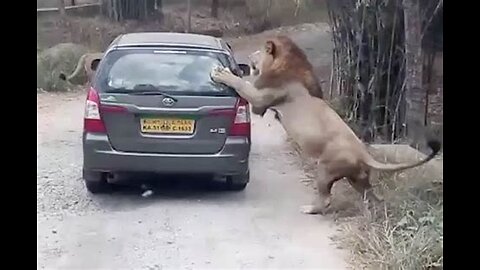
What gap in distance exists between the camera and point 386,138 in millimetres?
8594

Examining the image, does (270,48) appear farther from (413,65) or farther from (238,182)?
(413,65)

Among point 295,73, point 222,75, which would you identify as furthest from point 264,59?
point 222,75

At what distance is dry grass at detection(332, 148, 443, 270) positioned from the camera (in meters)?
5.00

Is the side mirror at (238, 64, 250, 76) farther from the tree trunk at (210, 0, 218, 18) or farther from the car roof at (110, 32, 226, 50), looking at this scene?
the tree trunk at (210, 0, 218, 18)

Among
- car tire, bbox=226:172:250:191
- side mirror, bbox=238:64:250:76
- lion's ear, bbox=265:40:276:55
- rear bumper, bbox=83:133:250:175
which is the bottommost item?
car tire, bbox=226:172:250:191

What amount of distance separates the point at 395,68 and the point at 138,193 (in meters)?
3.08

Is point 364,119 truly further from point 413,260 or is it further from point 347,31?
point 413,260

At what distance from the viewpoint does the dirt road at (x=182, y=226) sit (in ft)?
18.1

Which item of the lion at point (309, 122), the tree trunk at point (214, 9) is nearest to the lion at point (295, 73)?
the lion at point (309, 122)

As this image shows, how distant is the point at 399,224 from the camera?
548 centimetres

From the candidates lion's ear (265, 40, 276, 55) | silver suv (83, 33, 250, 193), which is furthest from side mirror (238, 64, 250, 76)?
silver suv (83, 33, 250, 193)

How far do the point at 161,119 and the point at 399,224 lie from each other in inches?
76.6

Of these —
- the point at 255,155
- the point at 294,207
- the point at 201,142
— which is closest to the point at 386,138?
the point at 255,155

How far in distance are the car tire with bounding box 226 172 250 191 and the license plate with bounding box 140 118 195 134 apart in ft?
2.08
